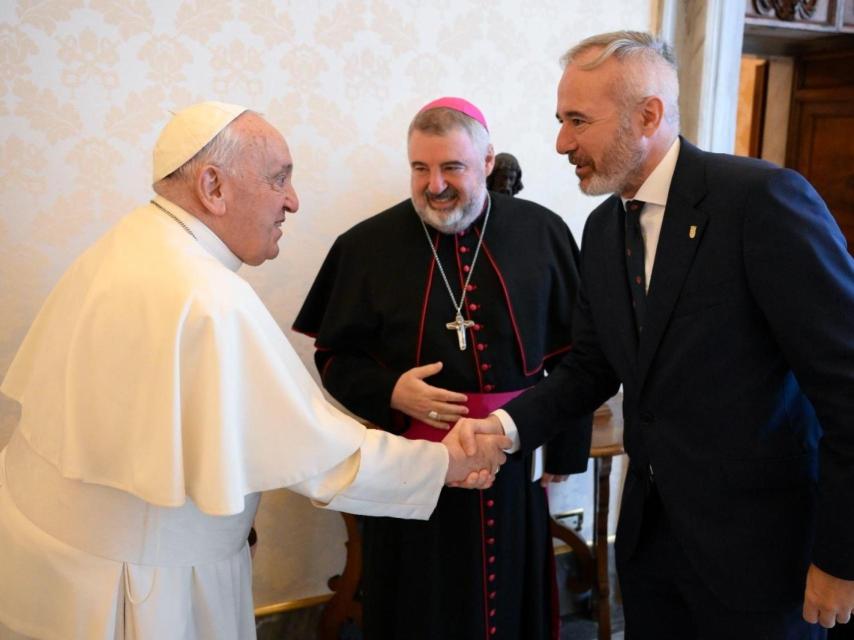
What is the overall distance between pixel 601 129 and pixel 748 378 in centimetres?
62

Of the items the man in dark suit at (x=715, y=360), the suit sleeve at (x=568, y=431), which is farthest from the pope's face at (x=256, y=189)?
the suit sleeve at (x=568, y=431)

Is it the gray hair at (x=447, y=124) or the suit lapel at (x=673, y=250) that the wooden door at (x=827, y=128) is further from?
the suit lapel at (x=673, y=250)

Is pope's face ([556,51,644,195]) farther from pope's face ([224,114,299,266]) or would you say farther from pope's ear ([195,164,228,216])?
pope's ear ([195,164,228,216])

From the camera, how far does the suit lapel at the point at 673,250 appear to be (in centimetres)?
169

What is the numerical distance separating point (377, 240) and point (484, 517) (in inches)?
35.2

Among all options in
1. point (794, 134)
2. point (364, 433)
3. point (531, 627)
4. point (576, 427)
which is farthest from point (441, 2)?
point (794, 134)

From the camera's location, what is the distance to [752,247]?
159cm

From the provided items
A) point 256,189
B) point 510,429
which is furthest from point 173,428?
point 510,429

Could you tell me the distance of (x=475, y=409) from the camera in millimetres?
2436

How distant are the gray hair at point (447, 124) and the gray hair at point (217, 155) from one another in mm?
681

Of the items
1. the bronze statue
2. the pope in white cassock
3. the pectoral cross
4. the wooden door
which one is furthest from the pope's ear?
the wooden door

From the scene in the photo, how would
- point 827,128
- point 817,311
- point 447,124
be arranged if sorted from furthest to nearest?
1. point 827,128
2. point 447,124
3. point 817,311

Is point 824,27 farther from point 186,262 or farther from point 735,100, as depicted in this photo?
point 186,262

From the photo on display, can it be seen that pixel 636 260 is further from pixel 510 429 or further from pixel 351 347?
pixel 351 347
